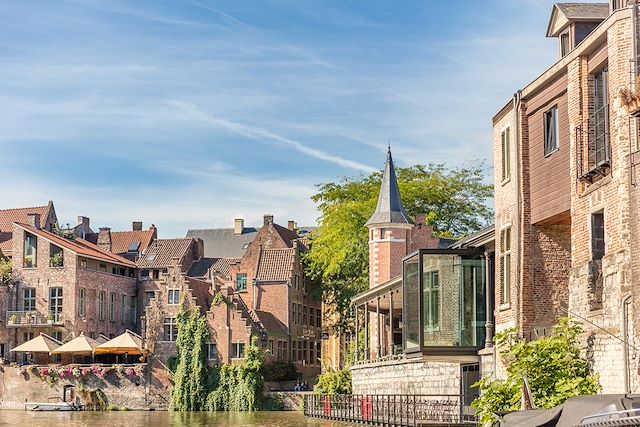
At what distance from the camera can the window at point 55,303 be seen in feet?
220

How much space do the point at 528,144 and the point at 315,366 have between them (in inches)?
1931

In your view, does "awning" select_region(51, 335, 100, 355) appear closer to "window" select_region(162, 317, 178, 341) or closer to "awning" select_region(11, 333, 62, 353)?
"awning" select_region(11, 333, 62, 353)

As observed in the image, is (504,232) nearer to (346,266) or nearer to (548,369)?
(548,369)

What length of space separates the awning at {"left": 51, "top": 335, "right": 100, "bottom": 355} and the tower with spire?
56.1 ft

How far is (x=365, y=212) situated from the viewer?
2469 inches

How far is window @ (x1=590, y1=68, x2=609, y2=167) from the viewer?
19859mm

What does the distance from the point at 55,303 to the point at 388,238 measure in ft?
75.3

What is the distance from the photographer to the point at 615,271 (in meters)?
18.7

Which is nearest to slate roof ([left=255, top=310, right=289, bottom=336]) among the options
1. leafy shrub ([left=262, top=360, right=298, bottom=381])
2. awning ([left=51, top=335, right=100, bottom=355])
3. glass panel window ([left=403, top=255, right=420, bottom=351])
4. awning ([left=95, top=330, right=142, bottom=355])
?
leafy shrub ([left=262, top=360, right=298, bottom=381])

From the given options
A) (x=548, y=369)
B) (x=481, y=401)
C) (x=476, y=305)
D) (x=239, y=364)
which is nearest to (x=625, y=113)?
(x=548, y=369)

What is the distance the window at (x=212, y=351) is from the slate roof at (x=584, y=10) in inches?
1611

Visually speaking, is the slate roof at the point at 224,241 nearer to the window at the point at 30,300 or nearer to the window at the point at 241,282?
the window at the point at 241,282

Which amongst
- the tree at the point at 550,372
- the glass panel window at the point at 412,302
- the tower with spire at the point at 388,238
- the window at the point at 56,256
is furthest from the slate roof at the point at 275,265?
the tree at the point at 550,372

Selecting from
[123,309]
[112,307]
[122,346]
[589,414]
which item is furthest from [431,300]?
[123,309]
